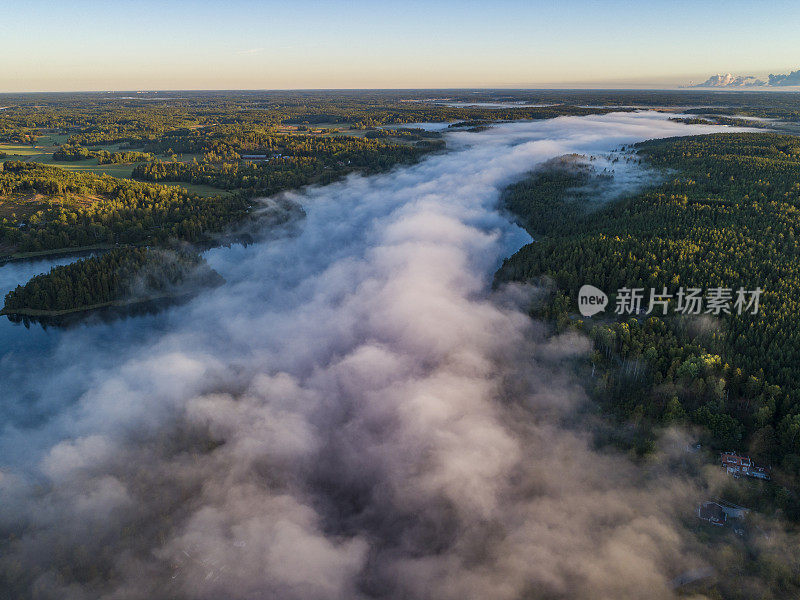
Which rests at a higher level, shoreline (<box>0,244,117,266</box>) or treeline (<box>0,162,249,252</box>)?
treeline (<box>0,162,249,252</box>)

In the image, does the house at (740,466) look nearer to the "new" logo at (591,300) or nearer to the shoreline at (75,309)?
the "new" logo at (591,300)

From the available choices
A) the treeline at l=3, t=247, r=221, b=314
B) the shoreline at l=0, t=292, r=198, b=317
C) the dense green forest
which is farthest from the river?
the dense green forest

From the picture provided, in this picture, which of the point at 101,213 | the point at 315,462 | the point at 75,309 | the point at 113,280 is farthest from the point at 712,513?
the point at 101,213

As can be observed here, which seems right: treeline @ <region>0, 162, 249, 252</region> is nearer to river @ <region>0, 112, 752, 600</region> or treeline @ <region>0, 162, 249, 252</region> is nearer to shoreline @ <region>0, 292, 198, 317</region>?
river @ <region>0, 112, 752, 600</region>

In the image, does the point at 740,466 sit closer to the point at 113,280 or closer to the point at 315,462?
the point at 315,462

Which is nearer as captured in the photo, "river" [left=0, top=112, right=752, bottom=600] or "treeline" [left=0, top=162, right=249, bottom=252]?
"river" [left=0, top=112, right=752, bottom=600]

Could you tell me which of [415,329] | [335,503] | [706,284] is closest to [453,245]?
[415,329]

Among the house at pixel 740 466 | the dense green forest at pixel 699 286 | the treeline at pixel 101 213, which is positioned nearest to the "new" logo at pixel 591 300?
the dense green forest at pixel 699 286
